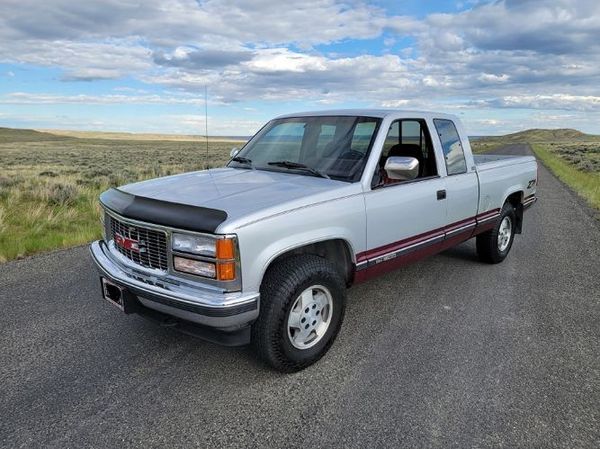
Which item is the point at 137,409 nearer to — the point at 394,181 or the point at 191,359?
the point at 191,359

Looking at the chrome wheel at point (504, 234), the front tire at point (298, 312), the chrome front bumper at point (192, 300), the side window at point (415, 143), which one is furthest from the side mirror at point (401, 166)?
the chrome wheel at point (504, 234)

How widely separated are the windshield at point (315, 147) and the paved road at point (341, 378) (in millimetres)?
1420

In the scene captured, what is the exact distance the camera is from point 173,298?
3064mm

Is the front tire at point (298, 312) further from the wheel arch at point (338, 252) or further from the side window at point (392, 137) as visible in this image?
the side window at point (392, 137)

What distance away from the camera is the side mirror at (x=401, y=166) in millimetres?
3785

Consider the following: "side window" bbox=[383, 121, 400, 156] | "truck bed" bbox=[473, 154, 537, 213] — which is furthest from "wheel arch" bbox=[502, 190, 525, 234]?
"side window" bbox=[383, 121, 400, 156]

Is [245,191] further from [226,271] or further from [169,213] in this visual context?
[226,271]

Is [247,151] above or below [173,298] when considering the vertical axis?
above

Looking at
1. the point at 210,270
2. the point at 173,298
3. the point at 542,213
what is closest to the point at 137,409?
the point at 173,298

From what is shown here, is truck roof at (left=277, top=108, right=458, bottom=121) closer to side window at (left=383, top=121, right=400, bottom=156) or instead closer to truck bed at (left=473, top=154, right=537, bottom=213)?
side window at (left=383, top=121, right=400, bottom=156)

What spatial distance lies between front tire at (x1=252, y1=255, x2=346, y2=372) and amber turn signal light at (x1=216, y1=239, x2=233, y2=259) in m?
0.41

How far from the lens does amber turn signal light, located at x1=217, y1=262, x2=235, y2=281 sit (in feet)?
9.64

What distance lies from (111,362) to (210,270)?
1.26 meters

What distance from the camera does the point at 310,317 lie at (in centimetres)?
351
